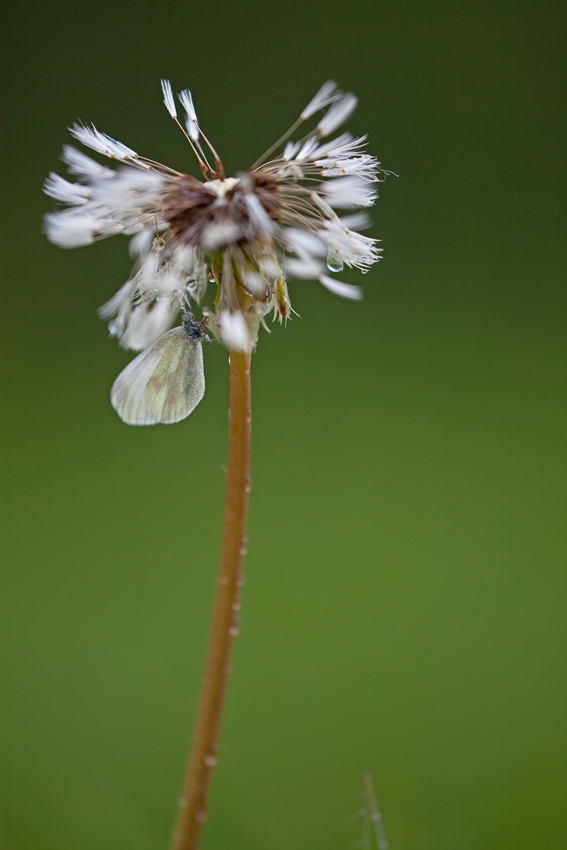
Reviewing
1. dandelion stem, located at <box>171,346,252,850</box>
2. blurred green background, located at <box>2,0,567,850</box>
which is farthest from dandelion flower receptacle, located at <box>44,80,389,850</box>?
blurred green background, located at <box>2,0,567,850</box>

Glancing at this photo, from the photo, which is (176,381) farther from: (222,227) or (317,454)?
(317,454)

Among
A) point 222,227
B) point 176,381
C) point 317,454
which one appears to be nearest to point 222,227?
point 222,227

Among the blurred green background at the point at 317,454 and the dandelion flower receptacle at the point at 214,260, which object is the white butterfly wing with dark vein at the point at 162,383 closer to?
the dandelion flower receptacle at the point at 214,260

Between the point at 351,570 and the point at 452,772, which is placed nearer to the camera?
the point at 452,772

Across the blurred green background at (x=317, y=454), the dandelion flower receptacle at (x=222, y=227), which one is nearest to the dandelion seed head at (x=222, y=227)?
the dandelion flower receptacle at (x=222, y=227)

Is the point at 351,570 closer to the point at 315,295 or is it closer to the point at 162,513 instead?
the point at 162,513

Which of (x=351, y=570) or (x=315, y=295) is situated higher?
(x=315, y=295)

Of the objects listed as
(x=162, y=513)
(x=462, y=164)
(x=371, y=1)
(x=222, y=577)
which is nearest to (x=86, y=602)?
(x=162, y=513)
